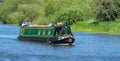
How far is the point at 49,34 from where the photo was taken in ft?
199

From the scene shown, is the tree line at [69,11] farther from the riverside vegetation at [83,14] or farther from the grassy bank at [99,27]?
the grassy bank at [99,27]

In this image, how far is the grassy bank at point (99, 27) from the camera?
87.2 m

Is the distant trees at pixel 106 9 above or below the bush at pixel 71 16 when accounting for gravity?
above

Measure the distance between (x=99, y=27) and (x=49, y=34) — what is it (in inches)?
1277

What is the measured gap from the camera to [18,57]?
42.0m

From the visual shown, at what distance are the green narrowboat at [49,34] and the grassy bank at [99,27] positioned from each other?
24.1m

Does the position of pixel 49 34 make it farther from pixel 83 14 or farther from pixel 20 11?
pixel 20 11

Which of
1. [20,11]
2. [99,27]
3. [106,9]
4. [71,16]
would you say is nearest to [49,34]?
[99,27]

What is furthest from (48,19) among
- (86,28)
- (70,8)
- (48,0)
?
(86,28)

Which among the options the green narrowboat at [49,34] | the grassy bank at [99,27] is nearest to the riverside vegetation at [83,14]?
the grassy bank at [99,27]

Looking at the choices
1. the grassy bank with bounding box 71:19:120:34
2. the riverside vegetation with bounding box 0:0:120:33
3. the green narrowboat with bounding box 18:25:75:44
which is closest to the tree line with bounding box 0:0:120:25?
the riverside vegetation with bounding box 0:0:120:33

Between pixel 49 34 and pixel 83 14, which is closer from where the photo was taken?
pixel 49 34

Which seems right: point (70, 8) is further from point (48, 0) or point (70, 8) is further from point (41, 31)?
point (41, 31)

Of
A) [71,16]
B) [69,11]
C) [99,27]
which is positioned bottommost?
[99,27]
